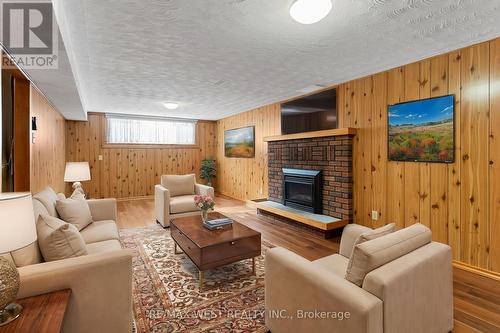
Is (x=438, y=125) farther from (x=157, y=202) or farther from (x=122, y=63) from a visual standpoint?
(x=157, y=202)

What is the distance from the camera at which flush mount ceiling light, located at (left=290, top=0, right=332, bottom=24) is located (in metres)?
1.74

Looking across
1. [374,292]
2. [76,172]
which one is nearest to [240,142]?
[76,172]

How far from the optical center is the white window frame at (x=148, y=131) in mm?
6686

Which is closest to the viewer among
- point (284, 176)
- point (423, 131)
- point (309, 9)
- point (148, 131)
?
point (309, 9)

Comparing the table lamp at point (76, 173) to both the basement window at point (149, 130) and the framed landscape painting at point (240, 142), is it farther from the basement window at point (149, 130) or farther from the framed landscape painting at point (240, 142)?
the framed landscape painting at point (240, 142)

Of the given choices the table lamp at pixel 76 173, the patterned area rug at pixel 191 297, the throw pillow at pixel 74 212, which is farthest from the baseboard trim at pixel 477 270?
the table lamp at pixel 76 173

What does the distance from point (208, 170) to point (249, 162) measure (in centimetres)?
176

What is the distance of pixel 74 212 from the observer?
2682 mm

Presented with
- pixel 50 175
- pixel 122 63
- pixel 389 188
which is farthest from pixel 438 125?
pixel 50 175

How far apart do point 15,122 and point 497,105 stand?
4885mm

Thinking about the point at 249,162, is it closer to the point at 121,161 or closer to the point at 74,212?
the point at 121,161

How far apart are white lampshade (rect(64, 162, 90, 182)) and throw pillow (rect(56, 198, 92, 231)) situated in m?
1.46

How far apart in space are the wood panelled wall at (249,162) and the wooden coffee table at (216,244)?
3.09m

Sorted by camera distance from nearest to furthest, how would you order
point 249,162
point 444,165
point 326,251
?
point 444,165 < point 326,251 < point 249,162
